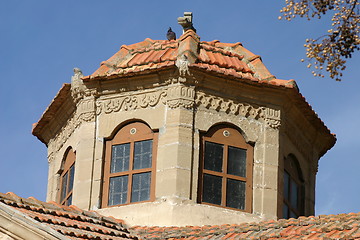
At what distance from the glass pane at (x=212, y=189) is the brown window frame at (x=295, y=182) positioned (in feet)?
5.93

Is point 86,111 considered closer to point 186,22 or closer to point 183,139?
point 183,139

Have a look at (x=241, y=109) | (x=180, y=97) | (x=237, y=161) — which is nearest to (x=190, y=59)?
(x=180, y=97)

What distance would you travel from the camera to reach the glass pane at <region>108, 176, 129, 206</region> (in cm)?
2548

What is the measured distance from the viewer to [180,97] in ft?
84.5

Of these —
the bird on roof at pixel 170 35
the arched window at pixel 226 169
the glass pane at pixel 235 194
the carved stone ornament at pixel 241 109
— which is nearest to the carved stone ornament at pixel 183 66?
the carved stone ornament at pixel 241 109

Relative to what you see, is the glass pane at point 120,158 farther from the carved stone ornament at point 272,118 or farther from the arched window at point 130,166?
the carved stone ornament at point 272,118

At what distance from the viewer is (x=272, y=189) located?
84.3ft

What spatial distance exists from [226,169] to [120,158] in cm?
230

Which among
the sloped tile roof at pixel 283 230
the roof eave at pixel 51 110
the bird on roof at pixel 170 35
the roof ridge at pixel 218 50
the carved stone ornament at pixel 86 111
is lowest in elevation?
the sloped tile roof at pixel 283 230

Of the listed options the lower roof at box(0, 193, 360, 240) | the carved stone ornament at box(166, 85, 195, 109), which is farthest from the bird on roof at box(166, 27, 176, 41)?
the lower roof at box(0, 193, 360, 240)

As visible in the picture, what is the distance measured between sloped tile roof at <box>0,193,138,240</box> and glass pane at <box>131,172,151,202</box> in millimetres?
1505

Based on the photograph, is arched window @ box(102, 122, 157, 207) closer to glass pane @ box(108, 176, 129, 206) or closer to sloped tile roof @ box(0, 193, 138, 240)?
glass pane @ box(108, 176, 129, 206)

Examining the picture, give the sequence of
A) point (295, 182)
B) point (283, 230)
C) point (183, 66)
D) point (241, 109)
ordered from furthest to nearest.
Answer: point (295, 182) < point (241, 109) < point (183, 66) < point (283, 230)

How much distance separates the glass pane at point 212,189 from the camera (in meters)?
25.3
